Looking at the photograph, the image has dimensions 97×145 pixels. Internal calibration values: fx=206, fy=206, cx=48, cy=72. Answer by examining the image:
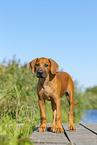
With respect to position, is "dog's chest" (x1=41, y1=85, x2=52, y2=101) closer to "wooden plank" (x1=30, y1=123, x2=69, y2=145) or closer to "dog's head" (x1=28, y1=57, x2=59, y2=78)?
"dog's head" (x1=28, y1=57, x2=59, y2=78)

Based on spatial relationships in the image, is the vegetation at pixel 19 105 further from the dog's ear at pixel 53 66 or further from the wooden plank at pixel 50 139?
the dog's ear at pixel 53 66

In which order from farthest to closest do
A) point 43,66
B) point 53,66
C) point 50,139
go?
point 53,66
point 43,66
point 50,139

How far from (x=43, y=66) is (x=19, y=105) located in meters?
2.39

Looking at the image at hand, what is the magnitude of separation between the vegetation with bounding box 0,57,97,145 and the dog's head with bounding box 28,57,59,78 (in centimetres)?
119

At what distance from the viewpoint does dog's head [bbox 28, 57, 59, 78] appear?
13.0 feet

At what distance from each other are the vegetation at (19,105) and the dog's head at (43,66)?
1189 mm

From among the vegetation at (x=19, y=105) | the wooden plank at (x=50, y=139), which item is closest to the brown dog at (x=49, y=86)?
the wooden plank at (x=50, y=139)

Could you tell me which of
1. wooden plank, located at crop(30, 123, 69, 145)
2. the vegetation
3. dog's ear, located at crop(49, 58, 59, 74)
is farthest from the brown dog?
the vegetation

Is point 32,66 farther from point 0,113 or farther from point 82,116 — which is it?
point 82,116

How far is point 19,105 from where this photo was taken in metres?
6.07

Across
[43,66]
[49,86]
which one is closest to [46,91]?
[49,86]

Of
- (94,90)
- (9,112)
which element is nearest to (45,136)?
(9,112)

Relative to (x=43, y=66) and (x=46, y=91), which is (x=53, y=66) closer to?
(x=43, y=66)

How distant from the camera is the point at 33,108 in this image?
6.40 metres
